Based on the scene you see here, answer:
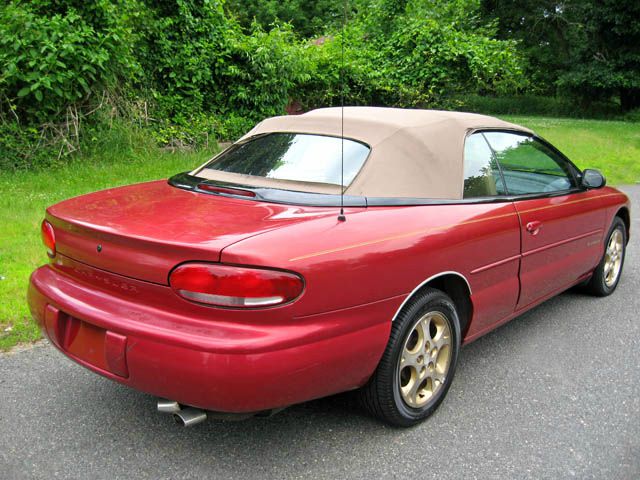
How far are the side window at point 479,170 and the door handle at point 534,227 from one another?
251mm

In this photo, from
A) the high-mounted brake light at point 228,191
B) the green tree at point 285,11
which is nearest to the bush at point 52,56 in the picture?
the high-mounted brake light at point 228,191

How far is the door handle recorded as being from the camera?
3.50 metres

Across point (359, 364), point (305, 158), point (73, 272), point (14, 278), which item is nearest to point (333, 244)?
point (359, 364)

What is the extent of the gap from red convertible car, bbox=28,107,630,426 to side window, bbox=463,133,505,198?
0.04 feet

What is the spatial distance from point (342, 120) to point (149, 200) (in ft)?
3.59

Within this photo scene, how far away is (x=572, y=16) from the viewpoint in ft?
108

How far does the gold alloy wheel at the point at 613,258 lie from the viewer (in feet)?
15.8

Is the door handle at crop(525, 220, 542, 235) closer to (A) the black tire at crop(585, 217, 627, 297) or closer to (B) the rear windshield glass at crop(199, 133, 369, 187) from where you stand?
(B) the rear windshield glass at crop(199, 133, 369, 187)

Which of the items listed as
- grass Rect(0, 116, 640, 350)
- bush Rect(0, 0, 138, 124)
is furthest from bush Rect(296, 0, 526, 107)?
bush Rect(0, 0, 138, 124)

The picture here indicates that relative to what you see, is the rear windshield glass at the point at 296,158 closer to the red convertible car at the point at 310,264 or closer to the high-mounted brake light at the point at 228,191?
the red convertible car at the point at 310,264

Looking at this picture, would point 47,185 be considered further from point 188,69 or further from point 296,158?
point 296,158

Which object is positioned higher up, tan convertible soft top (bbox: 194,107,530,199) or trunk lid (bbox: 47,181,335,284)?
tan convertible soft top (bbox: 194,107,530,199)

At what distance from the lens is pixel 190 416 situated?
2355 mm

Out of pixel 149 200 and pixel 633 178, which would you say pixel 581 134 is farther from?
pixel 149 200
